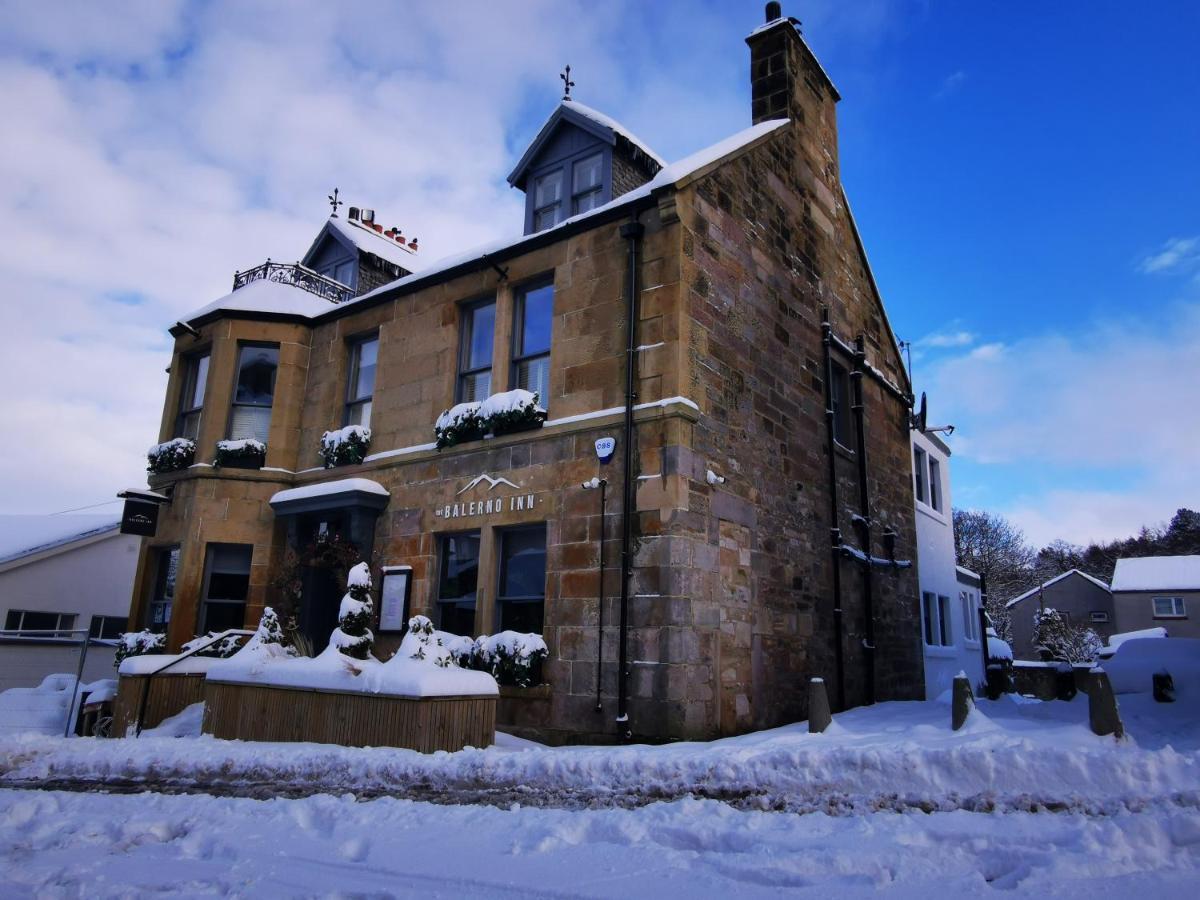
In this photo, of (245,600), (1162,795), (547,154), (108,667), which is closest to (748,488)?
(1162,795)

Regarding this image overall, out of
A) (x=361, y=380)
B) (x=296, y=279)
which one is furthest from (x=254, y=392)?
(x=296, y=279)

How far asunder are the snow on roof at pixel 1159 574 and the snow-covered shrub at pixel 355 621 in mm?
52443

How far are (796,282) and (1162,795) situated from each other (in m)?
9.95

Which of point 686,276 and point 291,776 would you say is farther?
point 686,276

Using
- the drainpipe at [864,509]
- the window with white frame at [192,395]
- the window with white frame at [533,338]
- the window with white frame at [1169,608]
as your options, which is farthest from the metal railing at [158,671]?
the window with white frame at [1169,608]

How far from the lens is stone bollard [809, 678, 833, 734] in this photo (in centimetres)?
866

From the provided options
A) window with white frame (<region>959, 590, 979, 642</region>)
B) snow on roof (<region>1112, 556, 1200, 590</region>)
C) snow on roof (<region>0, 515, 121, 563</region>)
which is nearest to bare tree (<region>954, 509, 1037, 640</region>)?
snow on roof (<region>1112, 556, 1200, 590</region>)

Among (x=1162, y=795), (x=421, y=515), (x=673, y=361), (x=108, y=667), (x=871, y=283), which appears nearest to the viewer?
(x=1162, y=795)

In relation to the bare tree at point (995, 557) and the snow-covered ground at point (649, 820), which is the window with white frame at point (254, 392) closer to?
the snow-covered ground at point (649, 820)

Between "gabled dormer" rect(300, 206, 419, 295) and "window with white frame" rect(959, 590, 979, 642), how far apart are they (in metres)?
15.9

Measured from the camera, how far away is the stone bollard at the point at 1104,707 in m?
6.74

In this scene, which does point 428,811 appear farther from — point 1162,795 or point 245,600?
point 245,600

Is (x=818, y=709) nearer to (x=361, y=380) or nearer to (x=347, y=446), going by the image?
(x=347, y=446)

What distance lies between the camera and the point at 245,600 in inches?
571
